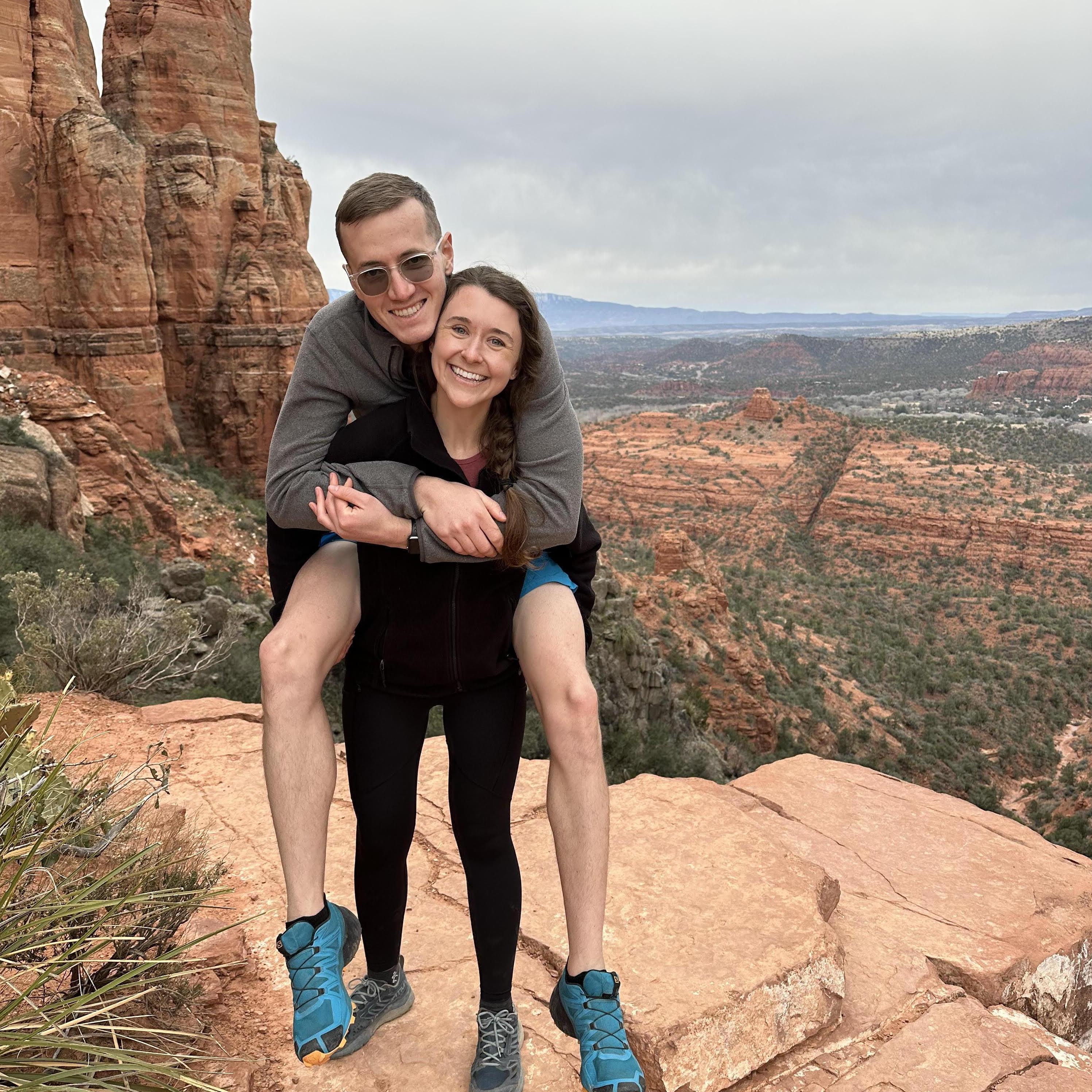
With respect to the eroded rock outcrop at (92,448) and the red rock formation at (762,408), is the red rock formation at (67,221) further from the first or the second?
the red rock formation at (762,408)

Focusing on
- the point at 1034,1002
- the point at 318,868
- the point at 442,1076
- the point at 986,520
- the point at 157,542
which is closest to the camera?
the point at 318,868

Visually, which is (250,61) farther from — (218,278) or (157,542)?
(157,542)

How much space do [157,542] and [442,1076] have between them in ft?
36.0

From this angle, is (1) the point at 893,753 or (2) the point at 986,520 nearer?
(1) the point at 893,753

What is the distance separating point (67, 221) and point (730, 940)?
15.4 metres

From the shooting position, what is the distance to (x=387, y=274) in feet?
Result: 6.40

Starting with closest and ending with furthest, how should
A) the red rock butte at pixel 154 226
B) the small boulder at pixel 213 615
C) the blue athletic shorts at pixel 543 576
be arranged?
the blue athletic shorts at pixel 543 576 → the small boulder at pixel 213 615 → the red rock butte at pixel 154 226

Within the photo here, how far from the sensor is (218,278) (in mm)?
16578

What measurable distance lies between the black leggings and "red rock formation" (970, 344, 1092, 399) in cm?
8201

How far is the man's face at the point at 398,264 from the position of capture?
1943 millimetres

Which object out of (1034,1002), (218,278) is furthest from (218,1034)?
(218,278)

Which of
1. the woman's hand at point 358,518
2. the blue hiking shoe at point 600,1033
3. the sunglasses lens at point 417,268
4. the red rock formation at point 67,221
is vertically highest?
the red rock formation at point 67,221

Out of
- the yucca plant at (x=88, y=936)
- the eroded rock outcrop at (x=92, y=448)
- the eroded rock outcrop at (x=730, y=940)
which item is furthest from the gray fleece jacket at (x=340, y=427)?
the eroded rock outcrop at (x=92, y=448)

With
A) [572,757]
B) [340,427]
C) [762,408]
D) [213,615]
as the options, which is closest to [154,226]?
[213,615]
